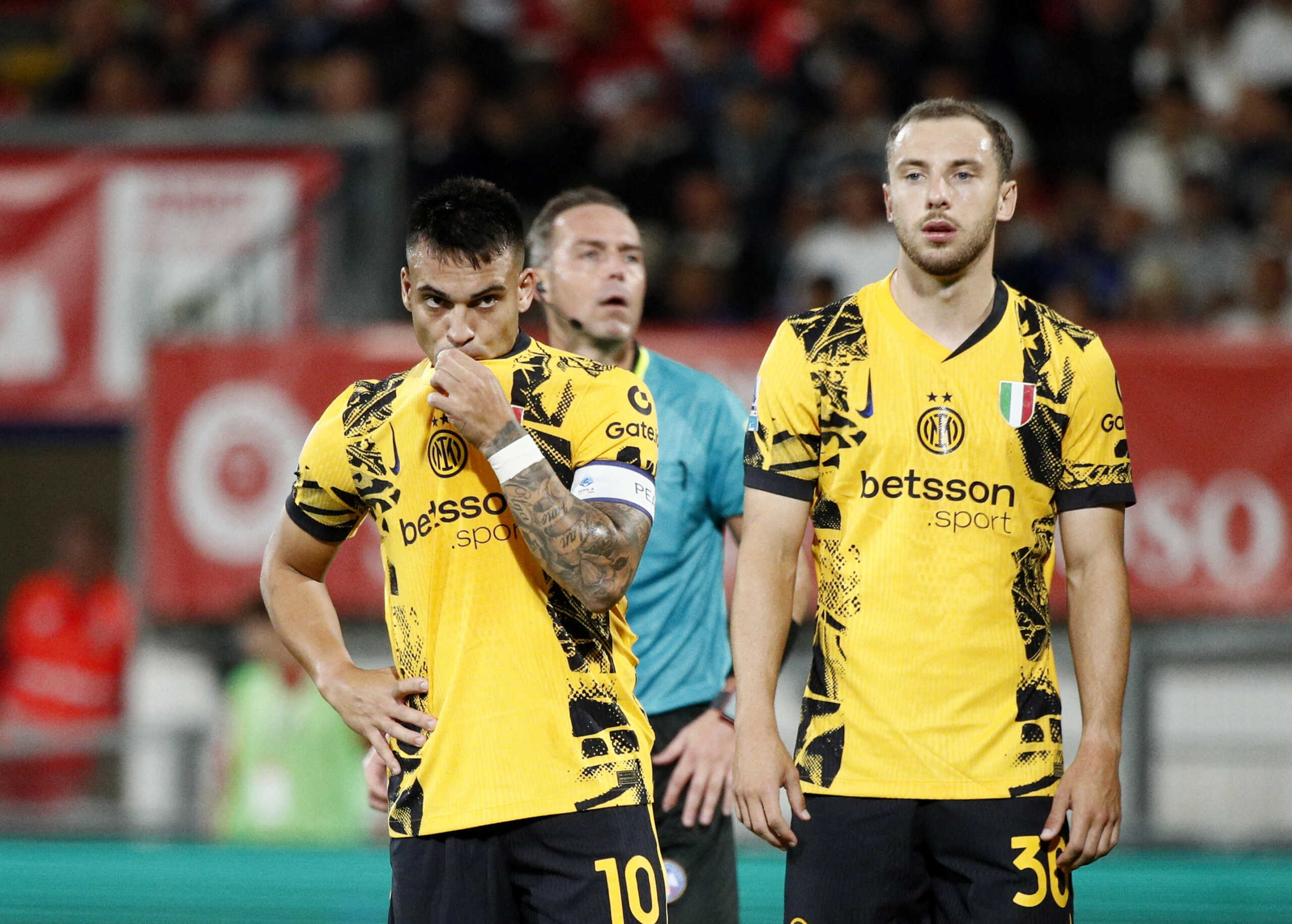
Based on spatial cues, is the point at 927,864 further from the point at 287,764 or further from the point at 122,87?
the point at 122,87

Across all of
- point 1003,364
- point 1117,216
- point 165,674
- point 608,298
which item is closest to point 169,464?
point 165,674

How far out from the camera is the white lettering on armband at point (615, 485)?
2.99 metres

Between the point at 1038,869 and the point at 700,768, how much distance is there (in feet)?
3.52

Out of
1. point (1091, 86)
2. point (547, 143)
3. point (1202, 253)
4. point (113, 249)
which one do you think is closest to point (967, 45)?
point (1091, 86)

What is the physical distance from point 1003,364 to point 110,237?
666 cm

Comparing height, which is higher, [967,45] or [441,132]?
[967,45]

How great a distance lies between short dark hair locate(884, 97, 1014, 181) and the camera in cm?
325

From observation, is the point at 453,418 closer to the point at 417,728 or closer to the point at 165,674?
the point at 417,728

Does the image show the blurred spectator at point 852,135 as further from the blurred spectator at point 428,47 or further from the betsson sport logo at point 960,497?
the betsson sport logo at point 960,497

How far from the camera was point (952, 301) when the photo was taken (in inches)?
129

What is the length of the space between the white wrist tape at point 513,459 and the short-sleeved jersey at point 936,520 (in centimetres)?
57

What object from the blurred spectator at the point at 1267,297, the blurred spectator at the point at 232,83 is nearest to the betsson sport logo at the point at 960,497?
the blurred spectator at the point at 1267,297

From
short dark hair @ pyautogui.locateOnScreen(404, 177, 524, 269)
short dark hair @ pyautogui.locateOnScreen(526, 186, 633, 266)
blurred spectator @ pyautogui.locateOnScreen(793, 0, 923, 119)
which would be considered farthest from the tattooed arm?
blurred spectator @ pyautogui.locateOnScreen(793, 0, 923, 119)

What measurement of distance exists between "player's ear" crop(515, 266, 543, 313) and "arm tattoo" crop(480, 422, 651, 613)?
353 mm
